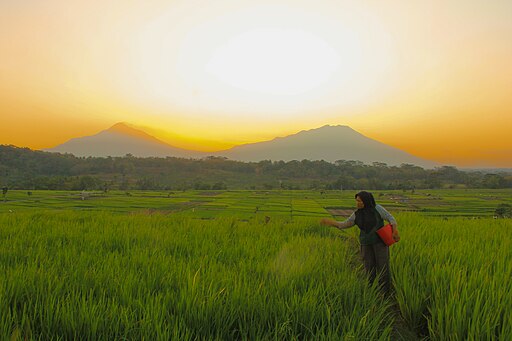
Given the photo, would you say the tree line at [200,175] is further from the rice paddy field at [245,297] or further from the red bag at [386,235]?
the red bag at [386,235]

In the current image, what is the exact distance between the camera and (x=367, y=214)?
4535 mm

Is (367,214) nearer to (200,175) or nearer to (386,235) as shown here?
(386,235)

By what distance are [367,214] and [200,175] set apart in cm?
13207

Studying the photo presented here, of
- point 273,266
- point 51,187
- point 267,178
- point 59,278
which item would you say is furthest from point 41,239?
point 267,178

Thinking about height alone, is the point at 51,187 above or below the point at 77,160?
below

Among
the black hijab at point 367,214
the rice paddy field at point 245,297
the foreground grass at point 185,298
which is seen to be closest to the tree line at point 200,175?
the foreground grass at point 185,298

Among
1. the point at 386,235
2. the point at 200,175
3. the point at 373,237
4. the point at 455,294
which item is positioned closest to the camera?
the point at 455,294

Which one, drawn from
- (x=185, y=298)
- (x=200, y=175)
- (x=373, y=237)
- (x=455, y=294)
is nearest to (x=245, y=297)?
(x=185, y=298)

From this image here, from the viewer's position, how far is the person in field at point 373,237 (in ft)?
14.3

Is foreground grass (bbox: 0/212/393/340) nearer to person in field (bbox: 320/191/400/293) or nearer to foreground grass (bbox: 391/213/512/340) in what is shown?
person in field (bbox: 320/191/400/293)

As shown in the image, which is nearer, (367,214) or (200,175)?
(367,214)

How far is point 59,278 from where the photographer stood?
3.51 metres

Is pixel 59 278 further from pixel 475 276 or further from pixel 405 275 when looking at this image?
pixel 475 276

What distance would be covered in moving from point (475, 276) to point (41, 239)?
6989 mm
